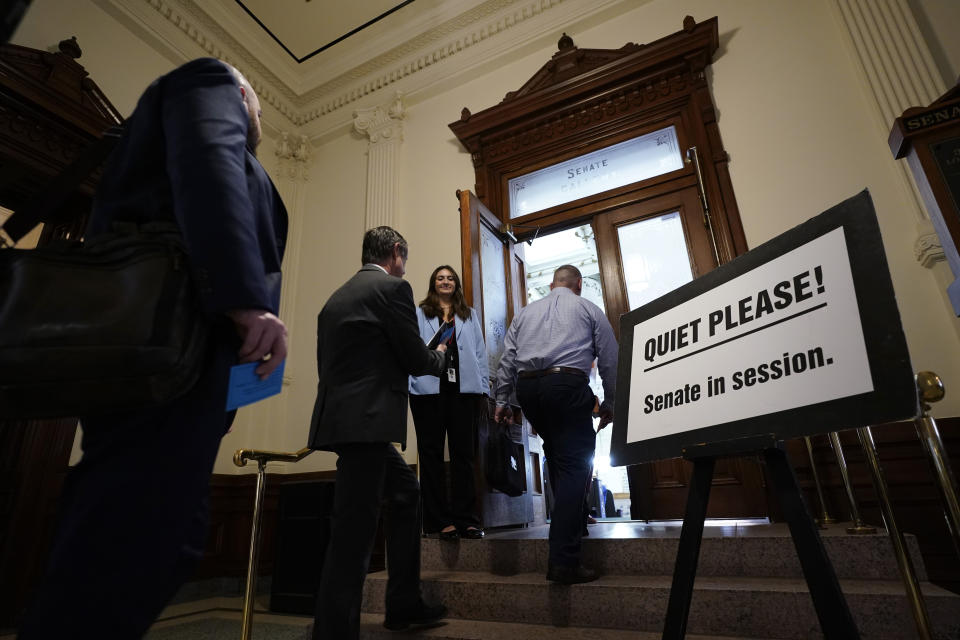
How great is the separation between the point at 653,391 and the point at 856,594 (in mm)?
1288

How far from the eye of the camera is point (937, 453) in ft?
4.78

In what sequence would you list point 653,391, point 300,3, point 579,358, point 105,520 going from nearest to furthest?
point 105,520 < point 653,391 < point 579,358 < point 300,3

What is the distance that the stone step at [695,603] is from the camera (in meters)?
1.79

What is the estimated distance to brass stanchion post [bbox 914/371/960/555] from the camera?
1.36 m

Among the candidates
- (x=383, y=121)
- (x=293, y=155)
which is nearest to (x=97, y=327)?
(x=383, y=121)

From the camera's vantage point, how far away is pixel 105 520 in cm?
71

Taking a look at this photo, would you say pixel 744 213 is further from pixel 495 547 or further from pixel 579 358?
pixel 495 547

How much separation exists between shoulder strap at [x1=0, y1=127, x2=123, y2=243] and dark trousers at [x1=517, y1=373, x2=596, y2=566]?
2.06 metres

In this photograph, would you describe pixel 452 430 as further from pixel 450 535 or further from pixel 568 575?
pixel 568 575

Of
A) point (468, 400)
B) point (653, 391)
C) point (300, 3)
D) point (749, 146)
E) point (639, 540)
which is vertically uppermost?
point (300, 3)

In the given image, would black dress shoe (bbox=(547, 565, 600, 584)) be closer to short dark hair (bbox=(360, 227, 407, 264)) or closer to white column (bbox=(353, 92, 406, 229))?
short dark hair (bbox=(360, 227, 407, 264))

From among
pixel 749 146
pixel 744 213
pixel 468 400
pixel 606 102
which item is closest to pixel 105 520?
pixel 468 400

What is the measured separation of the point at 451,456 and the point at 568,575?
1.03 metres

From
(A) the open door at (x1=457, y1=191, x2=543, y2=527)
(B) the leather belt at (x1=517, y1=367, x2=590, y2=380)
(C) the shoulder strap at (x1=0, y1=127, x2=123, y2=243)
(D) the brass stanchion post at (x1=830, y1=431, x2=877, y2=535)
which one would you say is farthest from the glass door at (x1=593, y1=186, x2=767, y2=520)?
(C) the shoulder strap at (x1=0, y1=127, x2=123, y2=243)
